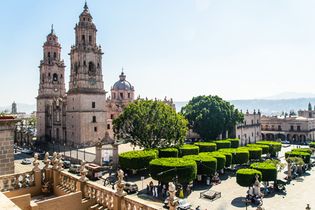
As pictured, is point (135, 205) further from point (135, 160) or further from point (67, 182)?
point (135, 160)

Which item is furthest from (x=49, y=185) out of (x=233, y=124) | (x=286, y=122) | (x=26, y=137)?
(x=286, y=122)

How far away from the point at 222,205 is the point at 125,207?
75.1ft

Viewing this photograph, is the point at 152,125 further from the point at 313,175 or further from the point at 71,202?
the point at 71,202

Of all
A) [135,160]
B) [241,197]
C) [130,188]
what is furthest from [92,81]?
[241,197]

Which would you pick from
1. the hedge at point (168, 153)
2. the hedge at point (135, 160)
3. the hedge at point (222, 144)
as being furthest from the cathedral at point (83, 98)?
the hedge at point (222, 144)

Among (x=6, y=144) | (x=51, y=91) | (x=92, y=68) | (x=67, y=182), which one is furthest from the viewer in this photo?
(x=51, y=91)

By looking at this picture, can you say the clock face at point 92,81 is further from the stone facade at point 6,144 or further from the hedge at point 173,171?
the stone facade at point 6,144

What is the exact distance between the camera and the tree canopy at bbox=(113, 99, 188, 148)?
44.4 metres

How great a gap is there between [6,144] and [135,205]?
31.2ft

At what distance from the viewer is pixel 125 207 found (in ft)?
26.8

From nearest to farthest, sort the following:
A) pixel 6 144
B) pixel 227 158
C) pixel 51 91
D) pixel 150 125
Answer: pixel 6 144 → pixel 227 158 → pixel 150 125 → pixel 51 91

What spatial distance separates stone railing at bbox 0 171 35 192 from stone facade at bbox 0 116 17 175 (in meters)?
3.12

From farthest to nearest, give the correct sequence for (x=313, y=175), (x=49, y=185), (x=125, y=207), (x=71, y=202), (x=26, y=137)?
(x=26, y=137) → (x=313, y=175) → (x=49, y=185) → (x=71, y=202) → (x=125, y=207)

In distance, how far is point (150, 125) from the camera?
4391cm
